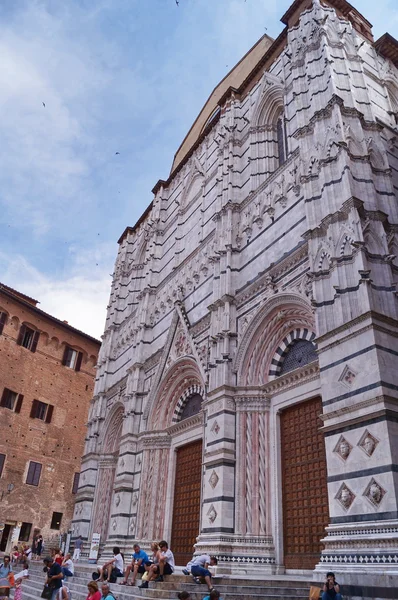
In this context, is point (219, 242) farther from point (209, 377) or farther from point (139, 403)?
point (139, 403)

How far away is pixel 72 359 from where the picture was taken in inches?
1192

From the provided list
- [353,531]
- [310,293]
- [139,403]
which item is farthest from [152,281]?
[353,531]

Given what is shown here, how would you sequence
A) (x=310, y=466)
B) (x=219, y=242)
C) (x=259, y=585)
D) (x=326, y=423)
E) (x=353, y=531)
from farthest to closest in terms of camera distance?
(x=219, y=242) → (x=310, y=466) → (x=326, y=423) → (x=259, y=585) → (x=353, y=531)

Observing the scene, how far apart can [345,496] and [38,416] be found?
22341 mm

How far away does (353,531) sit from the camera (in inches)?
289

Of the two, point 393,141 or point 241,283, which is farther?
point 241,283

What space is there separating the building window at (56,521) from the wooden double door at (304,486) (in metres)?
19.2

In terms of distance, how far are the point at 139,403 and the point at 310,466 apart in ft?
28.9

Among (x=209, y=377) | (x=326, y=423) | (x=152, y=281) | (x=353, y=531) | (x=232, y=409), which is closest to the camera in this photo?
(x=353, y=531)

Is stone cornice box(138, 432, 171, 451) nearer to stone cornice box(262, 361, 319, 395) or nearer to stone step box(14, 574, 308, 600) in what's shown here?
stone cornice box(262, 361, 319, 395)

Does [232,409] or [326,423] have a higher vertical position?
[232,409]

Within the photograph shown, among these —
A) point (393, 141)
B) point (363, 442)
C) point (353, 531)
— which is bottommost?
point (353, 531)

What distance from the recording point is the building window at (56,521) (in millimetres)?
25503

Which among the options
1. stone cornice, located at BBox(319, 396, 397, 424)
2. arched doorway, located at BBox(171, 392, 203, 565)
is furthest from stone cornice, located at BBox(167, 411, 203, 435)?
stone cornice, located at BBox(319, 396, 397, 424)
